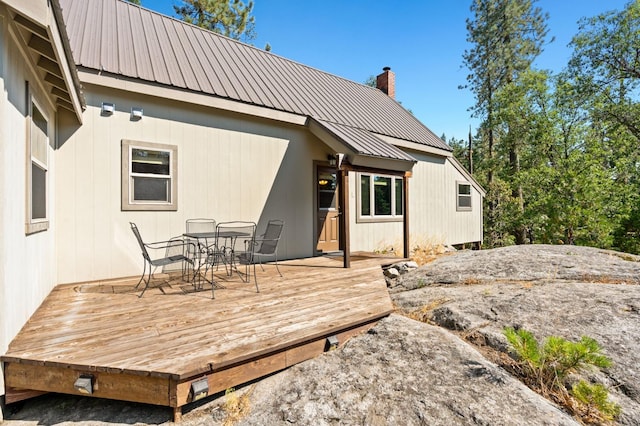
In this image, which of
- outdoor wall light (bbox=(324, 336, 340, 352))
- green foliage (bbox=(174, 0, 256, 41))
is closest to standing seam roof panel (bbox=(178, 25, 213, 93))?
outdoor wall light (bbox=(324, 336, 340, 352))

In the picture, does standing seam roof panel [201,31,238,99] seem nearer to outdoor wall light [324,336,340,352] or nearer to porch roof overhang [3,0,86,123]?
porch roof overhang [3,0,86,123]

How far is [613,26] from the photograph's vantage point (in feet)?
43.0

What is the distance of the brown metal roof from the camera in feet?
17.4

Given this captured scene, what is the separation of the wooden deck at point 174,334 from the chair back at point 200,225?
1127mm

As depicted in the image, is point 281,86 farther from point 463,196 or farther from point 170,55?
point 463,196

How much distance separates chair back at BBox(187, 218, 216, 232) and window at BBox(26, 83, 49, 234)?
76.2 inches

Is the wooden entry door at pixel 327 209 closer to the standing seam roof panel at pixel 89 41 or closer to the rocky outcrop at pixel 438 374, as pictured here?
the rocky outcrop at pixel 438 374

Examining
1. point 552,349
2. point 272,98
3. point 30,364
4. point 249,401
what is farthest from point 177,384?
point 272,98

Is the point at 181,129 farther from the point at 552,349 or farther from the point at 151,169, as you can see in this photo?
the point at 552,349

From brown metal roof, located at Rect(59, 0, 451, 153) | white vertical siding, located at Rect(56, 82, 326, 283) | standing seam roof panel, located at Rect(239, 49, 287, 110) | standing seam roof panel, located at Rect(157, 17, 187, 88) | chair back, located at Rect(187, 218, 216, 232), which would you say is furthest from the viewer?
standing seam roof panel, located at Rect(239, 49, 287, 110)

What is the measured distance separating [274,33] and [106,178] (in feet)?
51.0

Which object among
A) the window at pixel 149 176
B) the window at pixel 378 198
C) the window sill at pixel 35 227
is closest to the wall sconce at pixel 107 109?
the window at pixel 149 176

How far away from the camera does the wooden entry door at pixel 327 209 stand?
24.5ft

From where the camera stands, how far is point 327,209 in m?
7.61
